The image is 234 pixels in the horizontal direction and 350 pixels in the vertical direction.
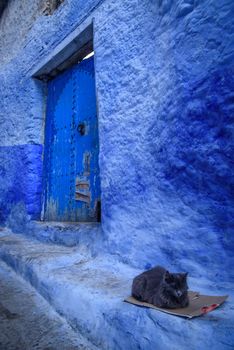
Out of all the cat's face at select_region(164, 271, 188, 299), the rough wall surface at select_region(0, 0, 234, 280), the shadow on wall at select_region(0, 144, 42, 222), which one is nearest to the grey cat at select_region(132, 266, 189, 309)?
the cat's face at select_region(164, 271, 188, 299)

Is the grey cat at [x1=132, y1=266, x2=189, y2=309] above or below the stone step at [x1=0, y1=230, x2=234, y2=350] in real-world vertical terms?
above

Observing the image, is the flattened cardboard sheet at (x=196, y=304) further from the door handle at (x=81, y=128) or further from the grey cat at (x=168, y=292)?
the door handle at (x=81, y=128)

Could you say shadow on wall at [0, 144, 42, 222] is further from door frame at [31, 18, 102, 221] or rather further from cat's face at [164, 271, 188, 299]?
cat's face at [164, 271, 188, 299]

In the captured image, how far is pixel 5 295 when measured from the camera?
78.0 inches

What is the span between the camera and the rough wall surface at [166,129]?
147 cm

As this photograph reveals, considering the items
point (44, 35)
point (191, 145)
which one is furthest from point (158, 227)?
point (44, 35)

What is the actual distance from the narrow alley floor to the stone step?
52 millimetres

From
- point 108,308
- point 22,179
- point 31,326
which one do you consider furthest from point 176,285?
point 22,179

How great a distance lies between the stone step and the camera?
3.34 feet

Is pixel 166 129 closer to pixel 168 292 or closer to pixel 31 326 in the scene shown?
pixel 168 292

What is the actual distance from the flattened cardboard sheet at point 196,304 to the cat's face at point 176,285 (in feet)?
0.21

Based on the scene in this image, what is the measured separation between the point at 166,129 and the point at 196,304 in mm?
1056

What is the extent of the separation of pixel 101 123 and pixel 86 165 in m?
0.72

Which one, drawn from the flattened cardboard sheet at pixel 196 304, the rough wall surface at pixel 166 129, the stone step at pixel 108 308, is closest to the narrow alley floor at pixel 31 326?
the stone step at pixel 108 308
